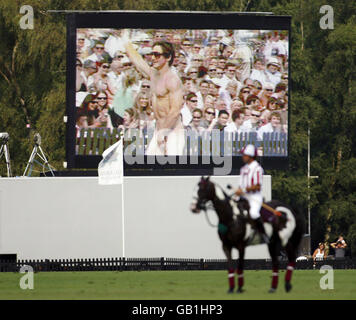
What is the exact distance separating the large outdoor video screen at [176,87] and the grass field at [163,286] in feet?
34.2

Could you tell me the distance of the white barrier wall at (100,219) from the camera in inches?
1721

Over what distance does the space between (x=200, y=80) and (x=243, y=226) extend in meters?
20.2

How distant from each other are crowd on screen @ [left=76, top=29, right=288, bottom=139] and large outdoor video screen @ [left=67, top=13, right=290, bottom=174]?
38mm

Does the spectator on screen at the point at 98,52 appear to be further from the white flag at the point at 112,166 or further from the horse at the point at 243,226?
the horse at the point at 243,226

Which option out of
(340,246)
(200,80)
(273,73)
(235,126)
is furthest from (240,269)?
(340,246)

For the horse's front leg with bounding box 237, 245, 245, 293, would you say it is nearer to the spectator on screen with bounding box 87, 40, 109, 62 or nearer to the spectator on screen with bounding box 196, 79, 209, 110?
the spectator on screen with bounding box 196, 79, 209, 110

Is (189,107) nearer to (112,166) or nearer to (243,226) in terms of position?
(112,166)

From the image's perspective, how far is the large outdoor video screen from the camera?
1686 inches

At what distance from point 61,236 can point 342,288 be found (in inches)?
771

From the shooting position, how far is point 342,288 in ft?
86.0

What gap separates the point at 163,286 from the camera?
1057 inches
